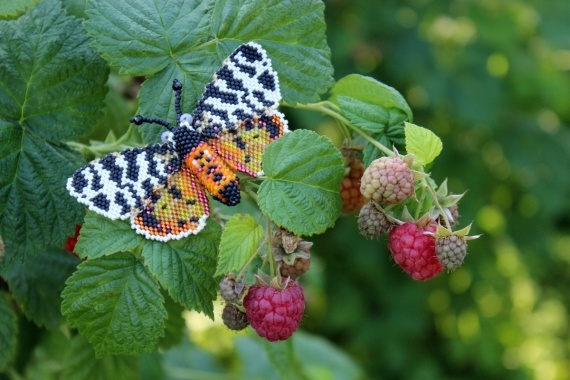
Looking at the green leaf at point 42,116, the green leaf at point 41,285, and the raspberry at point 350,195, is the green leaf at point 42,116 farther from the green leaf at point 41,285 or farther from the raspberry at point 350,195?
the raspberry at point 350,195

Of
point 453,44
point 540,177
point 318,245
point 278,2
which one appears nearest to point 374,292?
point 318,245

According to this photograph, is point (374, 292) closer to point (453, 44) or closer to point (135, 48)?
point (453, 44)

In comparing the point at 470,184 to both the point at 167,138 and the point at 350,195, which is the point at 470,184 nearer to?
the point at 350,195

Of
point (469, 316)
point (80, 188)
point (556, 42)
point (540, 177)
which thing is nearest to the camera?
point (80, 188)

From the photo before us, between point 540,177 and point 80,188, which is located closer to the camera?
point 80,188

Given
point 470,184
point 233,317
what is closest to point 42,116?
point 233,317

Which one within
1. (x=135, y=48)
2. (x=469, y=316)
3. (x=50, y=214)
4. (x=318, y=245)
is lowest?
(x=469, y=316)
